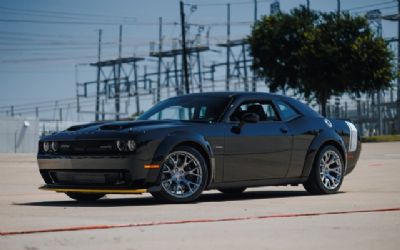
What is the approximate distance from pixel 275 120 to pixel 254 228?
14.0ft

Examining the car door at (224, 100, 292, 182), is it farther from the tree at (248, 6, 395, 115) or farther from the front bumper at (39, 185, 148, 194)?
the tree at (248, 6, 395, 115)

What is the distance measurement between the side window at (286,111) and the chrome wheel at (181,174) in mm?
1834

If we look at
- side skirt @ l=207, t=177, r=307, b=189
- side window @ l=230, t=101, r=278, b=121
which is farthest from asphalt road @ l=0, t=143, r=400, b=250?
side window @ l=230, t=101, r=278, b=121

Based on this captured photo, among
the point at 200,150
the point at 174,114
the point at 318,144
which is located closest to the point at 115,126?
the point at 200,150

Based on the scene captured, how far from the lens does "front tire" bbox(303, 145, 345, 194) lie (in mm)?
11352

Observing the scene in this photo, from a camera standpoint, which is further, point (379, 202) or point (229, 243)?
point (379, 202)

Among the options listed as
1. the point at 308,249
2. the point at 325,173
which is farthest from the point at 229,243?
the point at 325,173

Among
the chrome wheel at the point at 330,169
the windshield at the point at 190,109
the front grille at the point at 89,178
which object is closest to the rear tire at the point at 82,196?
the front grille at the point at 89,178

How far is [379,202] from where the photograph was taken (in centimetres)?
965

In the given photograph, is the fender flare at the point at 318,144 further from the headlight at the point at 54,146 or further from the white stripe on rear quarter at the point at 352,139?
the headlight at the point at 54,146

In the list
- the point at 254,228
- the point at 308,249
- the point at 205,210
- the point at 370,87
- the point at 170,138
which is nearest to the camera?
the point at 308,249

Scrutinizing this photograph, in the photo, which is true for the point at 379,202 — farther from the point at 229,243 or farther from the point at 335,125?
the point at 229,243

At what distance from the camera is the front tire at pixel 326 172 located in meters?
11.4

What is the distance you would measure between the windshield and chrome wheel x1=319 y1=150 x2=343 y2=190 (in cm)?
173
